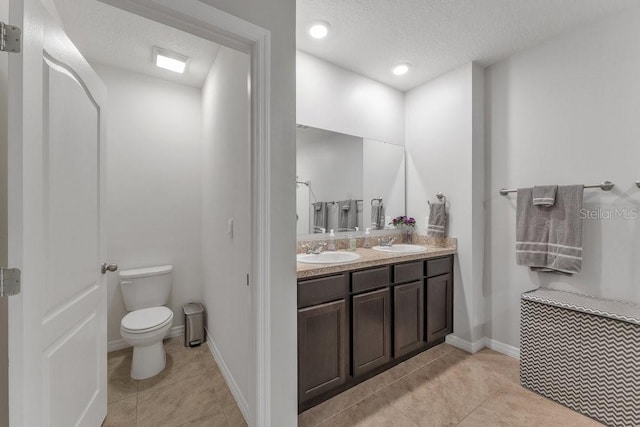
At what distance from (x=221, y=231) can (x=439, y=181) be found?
6.89 ft

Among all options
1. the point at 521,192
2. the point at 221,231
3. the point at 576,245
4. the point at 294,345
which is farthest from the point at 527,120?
the point at 221,231

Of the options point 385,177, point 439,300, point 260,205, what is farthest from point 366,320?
point 385,177

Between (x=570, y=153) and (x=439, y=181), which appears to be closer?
(x=570, y=153)

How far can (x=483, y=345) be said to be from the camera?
253 centimetres

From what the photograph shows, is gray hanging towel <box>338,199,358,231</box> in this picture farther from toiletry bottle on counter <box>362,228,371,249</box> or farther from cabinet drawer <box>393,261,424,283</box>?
cabinet drawer <box>393,261,424,283</box>

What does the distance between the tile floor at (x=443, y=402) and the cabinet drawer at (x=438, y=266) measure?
737 millimetres

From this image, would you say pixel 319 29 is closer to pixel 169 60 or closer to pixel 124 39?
pixel 169 60

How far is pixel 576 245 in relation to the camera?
1.98 metres

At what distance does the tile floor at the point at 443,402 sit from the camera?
165 centimetres

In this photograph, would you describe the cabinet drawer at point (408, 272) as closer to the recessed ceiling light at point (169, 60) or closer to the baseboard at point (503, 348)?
the baseboard at point (503, 348)

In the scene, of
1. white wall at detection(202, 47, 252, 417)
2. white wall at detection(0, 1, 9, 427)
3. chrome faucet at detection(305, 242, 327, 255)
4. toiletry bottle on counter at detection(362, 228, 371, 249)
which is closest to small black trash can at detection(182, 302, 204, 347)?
white wall at detection(202, 47, 252, 417)

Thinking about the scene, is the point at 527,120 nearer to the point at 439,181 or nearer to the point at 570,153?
the point at 570,153

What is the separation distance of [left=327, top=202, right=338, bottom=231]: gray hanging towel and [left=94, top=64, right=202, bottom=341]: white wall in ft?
4.70

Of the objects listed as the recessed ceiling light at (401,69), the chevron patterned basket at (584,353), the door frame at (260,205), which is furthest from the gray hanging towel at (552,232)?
the door frame at (260,205)
